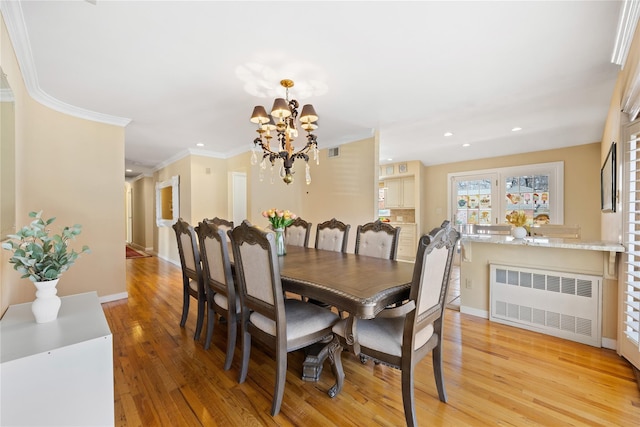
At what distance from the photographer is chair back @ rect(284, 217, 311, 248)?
340 cm

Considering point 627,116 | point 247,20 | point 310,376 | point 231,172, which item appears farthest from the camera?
point 231,172

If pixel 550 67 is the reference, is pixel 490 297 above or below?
below

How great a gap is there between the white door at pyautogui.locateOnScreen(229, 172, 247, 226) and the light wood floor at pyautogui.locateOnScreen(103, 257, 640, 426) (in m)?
3.43

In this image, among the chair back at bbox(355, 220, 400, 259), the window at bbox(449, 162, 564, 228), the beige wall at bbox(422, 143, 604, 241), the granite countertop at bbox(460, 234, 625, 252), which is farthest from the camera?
the window at bbox(449, 162, 564, 228)

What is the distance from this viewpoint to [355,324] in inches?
59.9

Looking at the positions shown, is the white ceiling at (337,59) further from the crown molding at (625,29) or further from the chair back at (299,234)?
the chair back at (299,234)

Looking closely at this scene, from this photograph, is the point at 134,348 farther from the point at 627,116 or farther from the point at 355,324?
the point at 627,116

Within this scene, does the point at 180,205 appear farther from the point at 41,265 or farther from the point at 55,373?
the point at 55,373

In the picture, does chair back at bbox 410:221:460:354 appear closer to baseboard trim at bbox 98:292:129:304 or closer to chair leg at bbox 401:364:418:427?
chair leg at bbox 401:364:418:427

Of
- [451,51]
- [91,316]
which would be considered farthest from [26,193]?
→ [451,51]

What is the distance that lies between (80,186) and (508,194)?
7256mm

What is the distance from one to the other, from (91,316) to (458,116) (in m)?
4.02

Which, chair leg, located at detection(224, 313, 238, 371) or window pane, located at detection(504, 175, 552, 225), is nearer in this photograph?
chair leg, located at detection(224, 313, 238, 371)

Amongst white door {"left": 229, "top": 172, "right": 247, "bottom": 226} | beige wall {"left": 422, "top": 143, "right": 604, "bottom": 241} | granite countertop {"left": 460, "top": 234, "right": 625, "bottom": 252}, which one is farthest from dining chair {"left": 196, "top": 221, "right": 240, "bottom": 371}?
beige wall {"left": 422, "top": 143, "right": 604, "bottom": 241}
